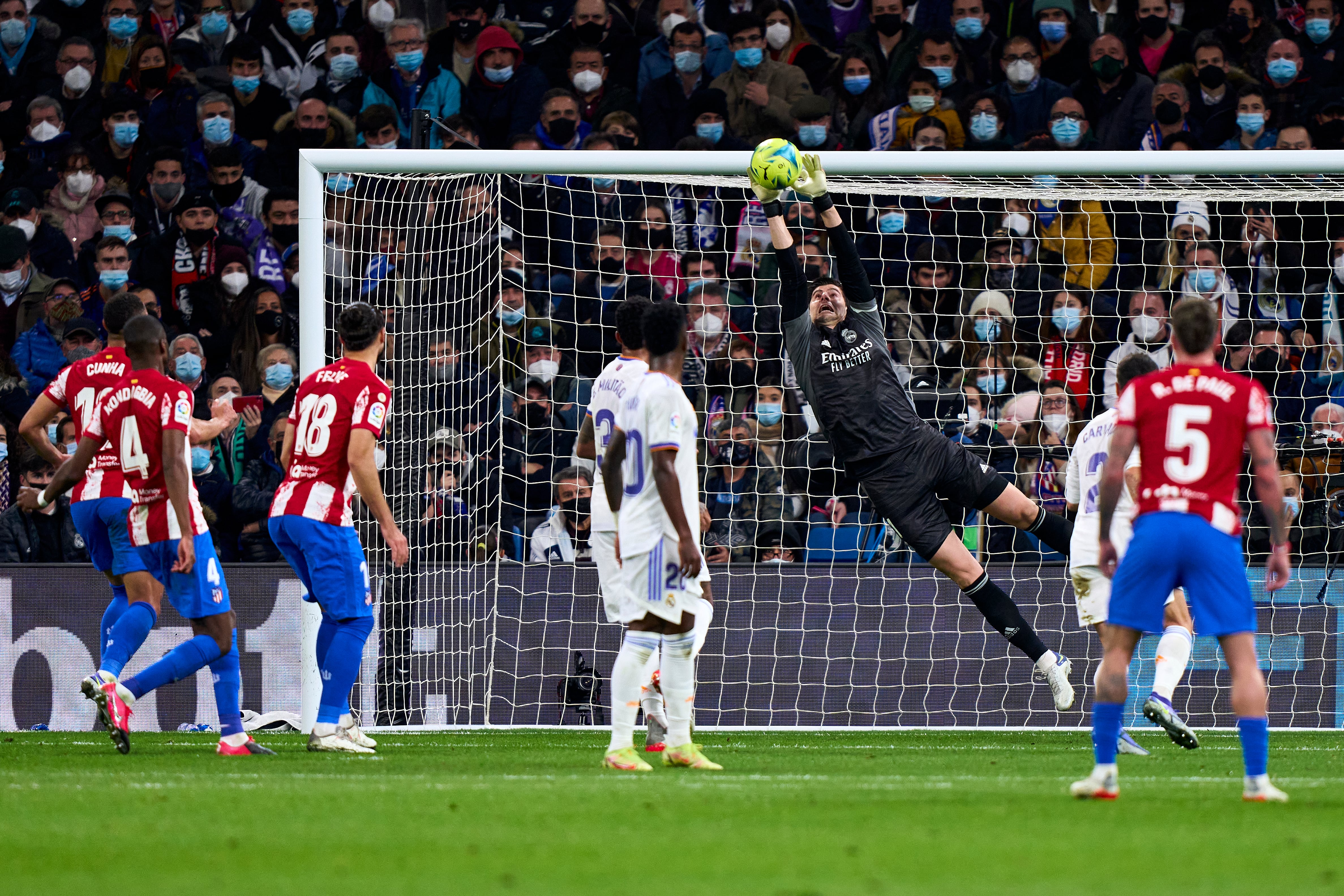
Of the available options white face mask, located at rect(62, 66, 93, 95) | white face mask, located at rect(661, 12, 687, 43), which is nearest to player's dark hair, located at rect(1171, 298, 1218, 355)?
white face mask, located at rect(661, 12, 687, 43)

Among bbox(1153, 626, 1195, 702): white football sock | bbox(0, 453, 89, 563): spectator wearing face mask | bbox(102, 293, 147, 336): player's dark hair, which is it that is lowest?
bbox(1153, 626, 1195, 702): white football sock

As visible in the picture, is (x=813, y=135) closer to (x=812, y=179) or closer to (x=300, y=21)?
Answer: (x=812, y=179)

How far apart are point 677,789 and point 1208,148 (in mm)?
9574

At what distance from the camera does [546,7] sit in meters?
15.6

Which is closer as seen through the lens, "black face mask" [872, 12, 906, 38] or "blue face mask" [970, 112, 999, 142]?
"blue face mask" [970, 112, 999, 142]

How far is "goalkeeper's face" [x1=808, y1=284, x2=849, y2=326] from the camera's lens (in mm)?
9570

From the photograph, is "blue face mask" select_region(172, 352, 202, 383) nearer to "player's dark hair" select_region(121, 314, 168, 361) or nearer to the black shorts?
"player's dark hair" select_region(121, 314, 168, 361)

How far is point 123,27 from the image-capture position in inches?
602

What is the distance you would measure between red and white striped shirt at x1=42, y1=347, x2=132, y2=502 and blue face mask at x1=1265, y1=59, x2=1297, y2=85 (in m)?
10.1

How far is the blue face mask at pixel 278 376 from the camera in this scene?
12.1 meters

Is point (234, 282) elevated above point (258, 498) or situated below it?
above

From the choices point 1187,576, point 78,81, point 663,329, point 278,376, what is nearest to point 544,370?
point 278,376

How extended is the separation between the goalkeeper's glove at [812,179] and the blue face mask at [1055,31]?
5.92 m

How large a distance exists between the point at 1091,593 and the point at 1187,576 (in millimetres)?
3522
